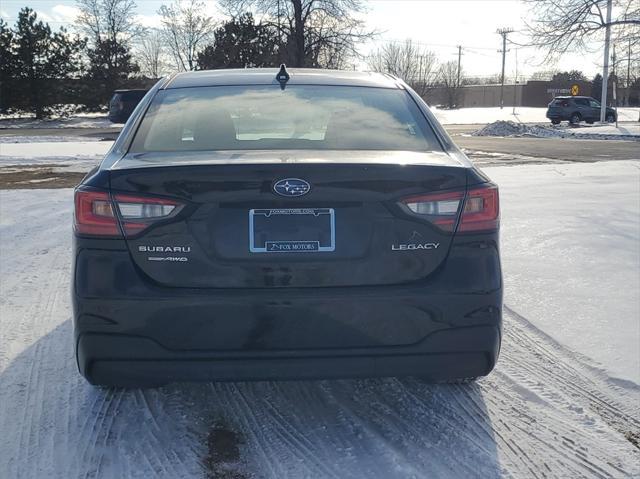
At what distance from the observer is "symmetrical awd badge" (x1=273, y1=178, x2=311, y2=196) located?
2559 millimetres

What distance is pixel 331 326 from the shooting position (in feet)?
8.50

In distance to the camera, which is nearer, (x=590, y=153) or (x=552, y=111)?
(x=590, y=153)

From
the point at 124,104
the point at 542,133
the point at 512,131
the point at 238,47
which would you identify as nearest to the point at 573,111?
the point at 542,133

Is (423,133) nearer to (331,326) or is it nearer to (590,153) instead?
(331,326)

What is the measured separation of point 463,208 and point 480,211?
89 millimetres

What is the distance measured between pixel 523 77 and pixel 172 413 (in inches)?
4025

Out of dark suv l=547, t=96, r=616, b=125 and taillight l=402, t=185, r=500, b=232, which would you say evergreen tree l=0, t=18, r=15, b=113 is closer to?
dark suv l=547, t=96, r=616, b=125

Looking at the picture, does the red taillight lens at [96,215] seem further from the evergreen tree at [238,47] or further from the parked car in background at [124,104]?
the evergreen tree at [238,47]

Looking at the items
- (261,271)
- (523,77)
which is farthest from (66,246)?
(523,77)

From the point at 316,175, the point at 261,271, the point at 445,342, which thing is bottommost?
the point at 445,342

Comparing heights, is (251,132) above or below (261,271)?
above

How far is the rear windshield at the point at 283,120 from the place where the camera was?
121 inches

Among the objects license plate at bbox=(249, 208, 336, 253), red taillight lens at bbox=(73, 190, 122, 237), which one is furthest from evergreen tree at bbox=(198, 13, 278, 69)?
license plate at bbox=(249, 208, 336, 253)

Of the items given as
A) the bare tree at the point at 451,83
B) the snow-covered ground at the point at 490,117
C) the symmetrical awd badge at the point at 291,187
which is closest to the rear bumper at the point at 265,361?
the symmetrical awd badge at the point at 291,187
